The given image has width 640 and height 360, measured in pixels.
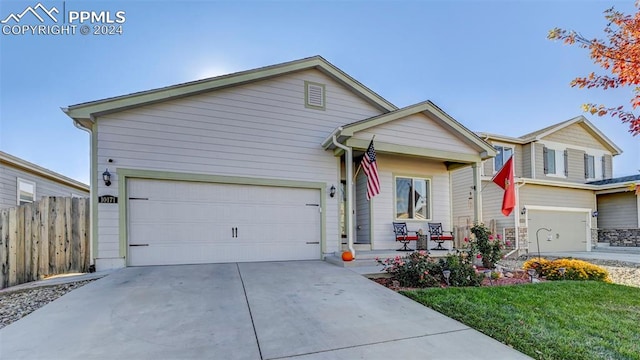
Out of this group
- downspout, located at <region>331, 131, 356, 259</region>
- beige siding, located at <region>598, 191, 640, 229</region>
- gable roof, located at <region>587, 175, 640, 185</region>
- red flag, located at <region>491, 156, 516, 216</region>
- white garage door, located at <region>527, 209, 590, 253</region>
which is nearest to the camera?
downspout, located at <region>331, 131, 356, 259</region>

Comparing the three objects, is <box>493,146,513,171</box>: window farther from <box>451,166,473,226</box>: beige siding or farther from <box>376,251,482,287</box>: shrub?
<box>376,251,482,287</box>: shrub

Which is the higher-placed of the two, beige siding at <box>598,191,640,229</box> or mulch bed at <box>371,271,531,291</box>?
beige siding at <box>598,191,640,229</box>

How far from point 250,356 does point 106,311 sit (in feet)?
8.09

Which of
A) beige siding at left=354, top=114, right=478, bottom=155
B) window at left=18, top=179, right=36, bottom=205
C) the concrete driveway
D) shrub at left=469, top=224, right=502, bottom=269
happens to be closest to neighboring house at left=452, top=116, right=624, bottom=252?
beige siding at left=354, top=114, right=478, bottom=155

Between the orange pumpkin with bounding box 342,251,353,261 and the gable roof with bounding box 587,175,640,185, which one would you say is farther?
the gable roof with bounding box 587,175,640,185

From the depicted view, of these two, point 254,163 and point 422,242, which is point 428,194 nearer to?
point 422,242

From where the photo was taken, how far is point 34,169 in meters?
10.8

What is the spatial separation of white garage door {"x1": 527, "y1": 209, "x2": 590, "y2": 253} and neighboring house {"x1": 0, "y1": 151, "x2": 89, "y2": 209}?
19.8 metres

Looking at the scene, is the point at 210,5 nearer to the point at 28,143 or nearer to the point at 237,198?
the point at 237,198

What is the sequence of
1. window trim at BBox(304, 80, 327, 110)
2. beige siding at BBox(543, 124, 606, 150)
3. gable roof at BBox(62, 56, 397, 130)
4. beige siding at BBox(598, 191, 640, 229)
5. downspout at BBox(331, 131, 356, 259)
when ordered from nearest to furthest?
1. gable roof at BBox(62, 56, 397, 130)
2. downspout at BBox(331, 131, 356, 259)
3. window trim at BBox(304, 80, 327, 110)
4. beige siding at BBox(598, 191, 640, 229)
5. beige siding at BBox(543, 124, 606, 150)

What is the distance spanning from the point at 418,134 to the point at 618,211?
14.6 m

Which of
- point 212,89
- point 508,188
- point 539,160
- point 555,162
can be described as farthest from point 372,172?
point 555,162

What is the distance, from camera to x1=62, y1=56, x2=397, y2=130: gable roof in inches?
269

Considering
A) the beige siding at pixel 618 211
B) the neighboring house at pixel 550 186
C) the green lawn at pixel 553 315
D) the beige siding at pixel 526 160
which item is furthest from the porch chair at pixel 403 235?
the beige siding at pixel 618 211
